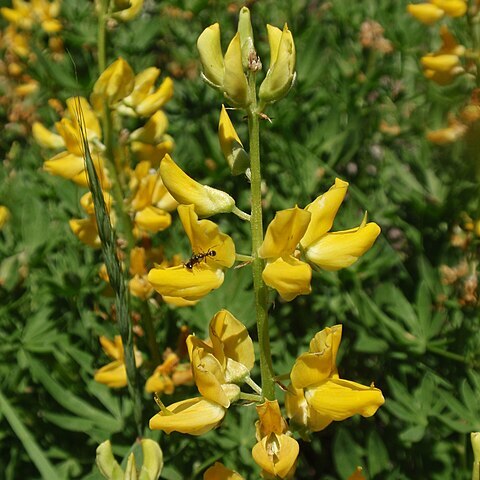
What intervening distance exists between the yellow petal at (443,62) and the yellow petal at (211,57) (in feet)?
5.64

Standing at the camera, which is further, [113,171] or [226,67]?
[113,171]

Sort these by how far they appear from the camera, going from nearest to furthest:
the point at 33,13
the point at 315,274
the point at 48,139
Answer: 1. the point at 48,139
2. the point at 315,274
3. the point at 33,13

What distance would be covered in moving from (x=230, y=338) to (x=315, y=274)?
4.83 ft

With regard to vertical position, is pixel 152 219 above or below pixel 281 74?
below

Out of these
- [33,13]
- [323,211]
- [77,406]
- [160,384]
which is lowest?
[77,406]

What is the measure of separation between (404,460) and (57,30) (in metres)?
2.46

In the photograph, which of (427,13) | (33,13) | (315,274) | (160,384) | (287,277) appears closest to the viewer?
(287,277)

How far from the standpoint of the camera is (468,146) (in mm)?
2434

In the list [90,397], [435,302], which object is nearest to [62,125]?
[90,397]

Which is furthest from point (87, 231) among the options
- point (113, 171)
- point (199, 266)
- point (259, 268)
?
point (259, 268)

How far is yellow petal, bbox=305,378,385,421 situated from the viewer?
1.48m

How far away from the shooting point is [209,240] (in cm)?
159

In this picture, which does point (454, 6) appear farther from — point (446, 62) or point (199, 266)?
point (199, 266)

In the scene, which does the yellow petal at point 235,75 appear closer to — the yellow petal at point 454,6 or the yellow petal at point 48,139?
the yellow petal at point 48,139
